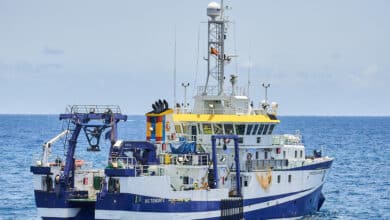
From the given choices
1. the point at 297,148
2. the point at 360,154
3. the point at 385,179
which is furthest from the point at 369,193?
the point at 360,154

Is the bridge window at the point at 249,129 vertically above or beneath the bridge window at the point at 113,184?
above

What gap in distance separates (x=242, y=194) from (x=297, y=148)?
8465mm

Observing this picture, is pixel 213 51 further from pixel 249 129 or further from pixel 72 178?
pixel 72 178

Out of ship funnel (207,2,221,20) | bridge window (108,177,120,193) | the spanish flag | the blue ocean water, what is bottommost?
the blue ocean water

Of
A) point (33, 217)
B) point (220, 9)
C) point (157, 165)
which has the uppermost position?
point (220, 9)

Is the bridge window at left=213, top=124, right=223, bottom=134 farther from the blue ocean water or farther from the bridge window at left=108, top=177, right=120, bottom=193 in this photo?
the bridge window at left=108, top=177, right=120, bottom=193

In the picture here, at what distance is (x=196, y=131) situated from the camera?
52312 millimetres

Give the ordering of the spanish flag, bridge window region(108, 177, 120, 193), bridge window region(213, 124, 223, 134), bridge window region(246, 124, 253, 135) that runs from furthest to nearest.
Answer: the spanish flag, bridge window region(246, 124, 253, 135), bridge window region(213, 124, 223, 134), bridge window region(108, 177, 120, 193)

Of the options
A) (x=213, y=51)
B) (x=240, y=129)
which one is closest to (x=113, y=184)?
(x=240, y=129)

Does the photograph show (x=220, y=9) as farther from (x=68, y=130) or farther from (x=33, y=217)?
(x=33, y=217)

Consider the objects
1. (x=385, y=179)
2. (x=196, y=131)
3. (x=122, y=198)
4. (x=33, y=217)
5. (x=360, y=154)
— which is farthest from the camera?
(x=360, y=154)

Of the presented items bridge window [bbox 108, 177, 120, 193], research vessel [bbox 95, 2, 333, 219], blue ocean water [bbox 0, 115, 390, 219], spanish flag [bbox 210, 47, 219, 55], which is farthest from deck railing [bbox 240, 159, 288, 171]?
bridge window [bbox 108, 177, 120, 193]

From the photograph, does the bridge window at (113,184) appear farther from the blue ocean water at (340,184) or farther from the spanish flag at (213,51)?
the spanish flag at (213,51)

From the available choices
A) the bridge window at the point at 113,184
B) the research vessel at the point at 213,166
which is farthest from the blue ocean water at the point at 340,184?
the bridge window at the point at 113,184
